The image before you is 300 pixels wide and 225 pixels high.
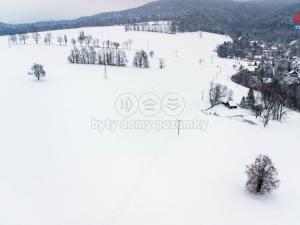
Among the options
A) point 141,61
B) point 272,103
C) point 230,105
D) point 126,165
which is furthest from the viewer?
point 141,61

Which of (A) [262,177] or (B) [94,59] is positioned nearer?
(A) [262,177]

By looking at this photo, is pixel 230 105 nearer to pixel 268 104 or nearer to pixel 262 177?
pixel 268 104

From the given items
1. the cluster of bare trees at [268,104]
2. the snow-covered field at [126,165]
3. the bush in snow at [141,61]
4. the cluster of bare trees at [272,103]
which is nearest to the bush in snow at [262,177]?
the snow-covered field at [126,165]

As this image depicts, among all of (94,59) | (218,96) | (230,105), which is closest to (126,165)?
(230,105)

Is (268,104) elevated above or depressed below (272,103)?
below

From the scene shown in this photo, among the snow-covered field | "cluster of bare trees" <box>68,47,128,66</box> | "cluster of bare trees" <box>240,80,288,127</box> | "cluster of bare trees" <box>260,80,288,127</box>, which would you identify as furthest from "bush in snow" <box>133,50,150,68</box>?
"cluster of bare trees" <box>260,80,288,127</box>

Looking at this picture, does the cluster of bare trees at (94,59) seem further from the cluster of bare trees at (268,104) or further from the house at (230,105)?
the cluster of bare trees at (268,104)

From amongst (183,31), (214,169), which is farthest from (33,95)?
(183,31)

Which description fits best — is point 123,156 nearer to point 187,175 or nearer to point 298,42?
point 187,175
